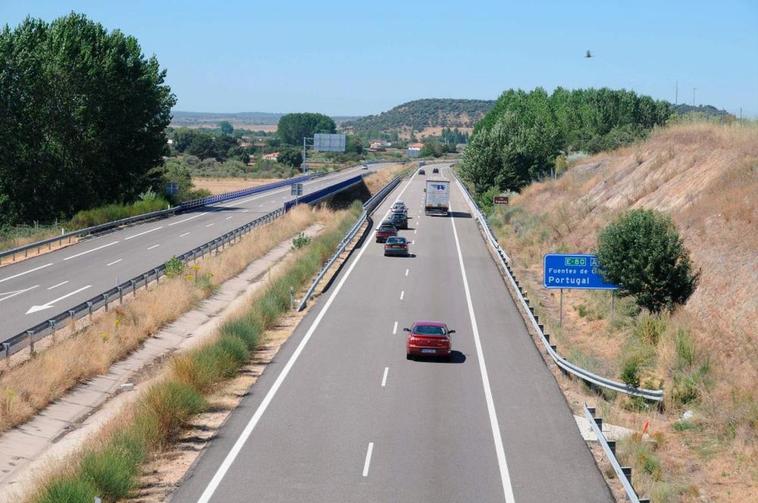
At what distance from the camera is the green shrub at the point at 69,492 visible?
586 inches

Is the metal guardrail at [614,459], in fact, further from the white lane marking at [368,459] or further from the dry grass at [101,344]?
the dry grass at [101,344]

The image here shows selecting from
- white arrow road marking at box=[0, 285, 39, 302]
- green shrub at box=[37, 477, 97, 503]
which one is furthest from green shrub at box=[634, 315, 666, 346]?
white arrow road marking at box=[0, 285, 39, 302]

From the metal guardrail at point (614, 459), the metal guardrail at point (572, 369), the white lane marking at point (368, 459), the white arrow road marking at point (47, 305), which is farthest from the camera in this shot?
the white arrow road marking at point (47, 305)

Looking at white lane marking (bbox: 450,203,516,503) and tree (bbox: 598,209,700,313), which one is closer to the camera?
white lane marking (bbox: 450,203,516,503)

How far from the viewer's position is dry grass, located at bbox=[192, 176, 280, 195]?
133 metres

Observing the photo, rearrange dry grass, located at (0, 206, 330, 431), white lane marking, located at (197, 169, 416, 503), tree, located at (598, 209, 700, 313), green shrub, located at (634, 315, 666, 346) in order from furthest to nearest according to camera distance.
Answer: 1. tree, located at (598, 209, 700, 313)
2. green shrub, located at (634, 315, 666, 346)
3. dry grass, located at (0, 206, 330, 431)
4. white lane marking, located at (197, 169, 416, 503)

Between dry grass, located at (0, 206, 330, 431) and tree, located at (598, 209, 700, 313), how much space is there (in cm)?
1662

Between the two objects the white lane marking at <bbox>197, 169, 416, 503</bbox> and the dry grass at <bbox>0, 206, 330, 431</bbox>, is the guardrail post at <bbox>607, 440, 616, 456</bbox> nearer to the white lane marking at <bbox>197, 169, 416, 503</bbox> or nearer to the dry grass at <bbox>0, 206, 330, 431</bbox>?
the white lane marking at <bbox>197, 169, 416, 503</bbox>

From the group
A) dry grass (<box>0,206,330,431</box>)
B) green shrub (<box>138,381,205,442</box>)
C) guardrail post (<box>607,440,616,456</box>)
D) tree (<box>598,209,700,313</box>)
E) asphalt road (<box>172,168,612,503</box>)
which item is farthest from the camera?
tree (<box>598,209,700,313</box>)

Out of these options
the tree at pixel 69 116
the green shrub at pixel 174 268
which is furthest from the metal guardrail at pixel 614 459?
the tree at pixel 69 116

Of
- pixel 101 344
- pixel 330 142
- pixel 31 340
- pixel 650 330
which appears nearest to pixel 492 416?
pixel 650 330

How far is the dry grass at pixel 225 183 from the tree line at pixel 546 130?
119 ft

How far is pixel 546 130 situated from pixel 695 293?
67973 millimetres

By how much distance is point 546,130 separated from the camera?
99.4m
